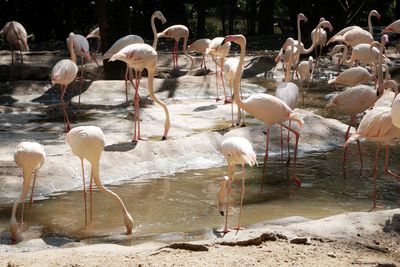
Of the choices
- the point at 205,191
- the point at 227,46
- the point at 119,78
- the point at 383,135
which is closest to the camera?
the point at 383,135

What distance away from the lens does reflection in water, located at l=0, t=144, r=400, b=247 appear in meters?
5.60

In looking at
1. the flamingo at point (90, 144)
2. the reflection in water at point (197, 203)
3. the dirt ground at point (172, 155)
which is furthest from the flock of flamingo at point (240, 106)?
the dirt ground at point (172, 155)

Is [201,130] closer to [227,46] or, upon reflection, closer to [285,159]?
[285,159]

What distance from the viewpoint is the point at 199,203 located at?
643 centimetres

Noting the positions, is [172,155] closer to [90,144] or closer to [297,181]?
[297,181]

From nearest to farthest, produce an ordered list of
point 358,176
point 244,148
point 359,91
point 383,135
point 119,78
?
point 244,148, point 383,135, point 358,176, point 359,91, point 119,78

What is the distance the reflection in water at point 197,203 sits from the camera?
5602mm

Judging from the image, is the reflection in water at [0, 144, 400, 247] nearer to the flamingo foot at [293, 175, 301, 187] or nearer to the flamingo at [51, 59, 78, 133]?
the flamingo foot at [293, 175, 301, 187]

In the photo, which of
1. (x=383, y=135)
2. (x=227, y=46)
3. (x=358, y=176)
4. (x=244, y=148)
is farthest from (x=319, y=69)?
(x=244, y=148)

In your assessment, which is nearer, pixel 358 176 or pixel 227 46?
pixel 358 176

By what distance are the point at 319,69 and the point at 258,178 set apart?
917 centimetres

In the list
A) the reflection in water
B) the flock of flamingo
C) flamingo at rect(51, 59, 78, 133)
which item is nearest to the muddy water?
the reflection in water

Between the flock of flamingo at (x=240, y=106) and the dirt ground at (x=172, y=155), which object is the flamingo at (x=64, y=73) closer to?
the flock of flamingo at (x=240, y=106)

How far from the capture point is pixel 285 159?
8.37 m
